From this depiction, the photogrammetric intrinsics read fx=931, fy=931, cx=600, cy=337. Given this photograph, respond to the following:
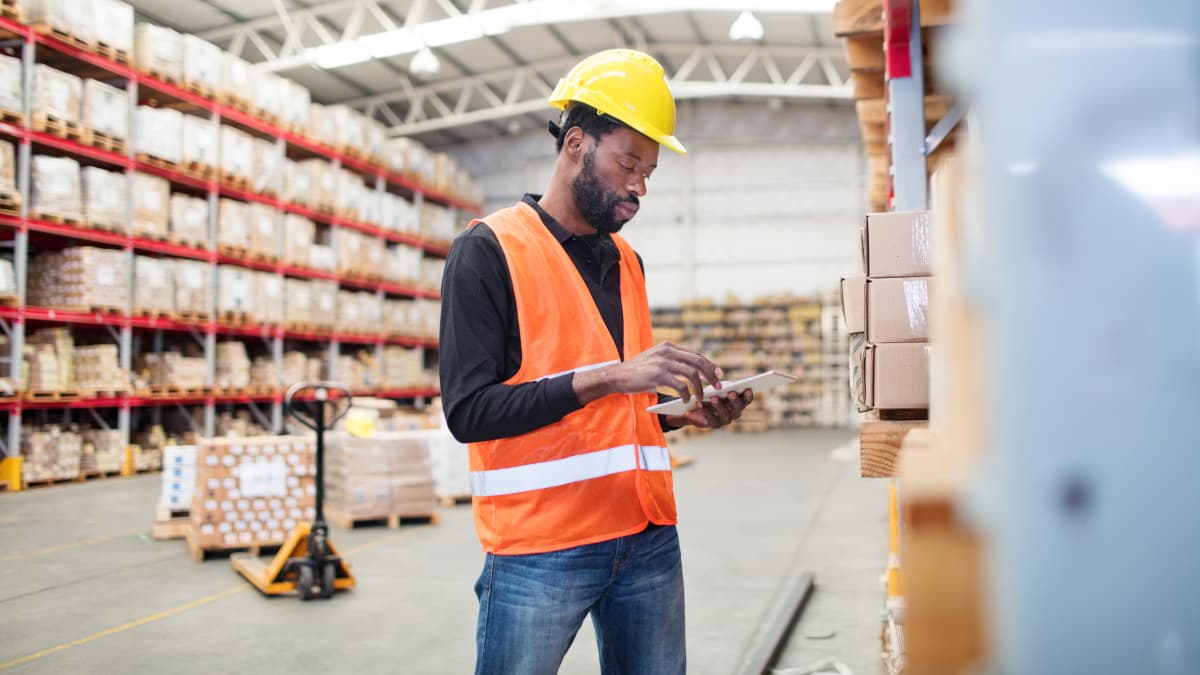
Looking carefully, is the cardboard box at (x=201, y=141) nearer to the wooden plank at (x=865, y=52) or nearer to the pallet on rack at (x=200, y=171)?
the pallet on rack at (x=200, y=171)

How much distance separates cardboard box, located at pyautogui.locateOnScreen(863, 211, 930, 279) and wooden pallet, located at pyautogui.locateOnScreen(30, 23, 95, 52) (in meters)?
10.5

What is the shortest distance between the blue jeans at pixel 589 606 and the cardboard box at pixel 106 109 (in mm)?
10566

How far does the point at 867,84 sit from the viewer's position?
4273 millimetres

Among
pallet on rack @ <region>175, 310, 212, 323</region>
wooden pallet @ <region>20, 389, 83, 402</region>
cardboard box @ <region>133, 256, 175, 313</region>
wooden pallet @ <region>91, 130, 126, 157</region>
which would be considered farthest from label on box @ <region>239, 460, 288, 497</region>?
pallet on rack @ <region>175, 310, 212, 323</region>

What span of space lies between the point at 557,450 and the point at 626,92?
774 millimetres

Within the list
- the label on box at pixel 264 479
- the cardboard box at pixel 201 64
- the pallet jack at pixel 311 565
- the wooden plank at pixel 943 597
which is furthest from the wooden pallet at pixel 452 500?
the wooden plank at pixel 943 597

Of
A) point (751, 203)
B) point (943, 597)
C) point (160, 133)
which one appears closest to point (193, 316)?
point (160, 133)

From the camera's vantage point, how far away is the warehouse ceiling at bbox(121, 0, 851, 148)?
14.6m

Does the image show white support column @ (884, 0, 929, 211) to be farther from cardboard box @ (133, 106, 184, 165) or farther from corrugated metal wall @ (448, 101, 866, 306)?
corrugated metal wall @ (448, 101, 866, 306)

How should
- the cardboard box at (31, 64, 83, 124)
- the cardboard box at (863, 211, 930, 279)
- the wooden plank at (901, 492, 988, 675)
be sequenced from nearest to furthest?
the wooden plank at (901, 492, 988, 675)
the cardboard box at (863, 211, 930, 279)
the cardboard box at (31, 64, 83, 124)

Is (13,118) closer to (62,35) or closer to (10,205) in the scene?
(10,205)

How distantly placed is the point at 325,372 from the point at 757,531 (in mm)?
9710

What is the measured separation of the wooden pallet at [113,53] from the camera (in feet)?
34.9

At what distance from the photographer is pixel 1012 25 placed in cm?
58
